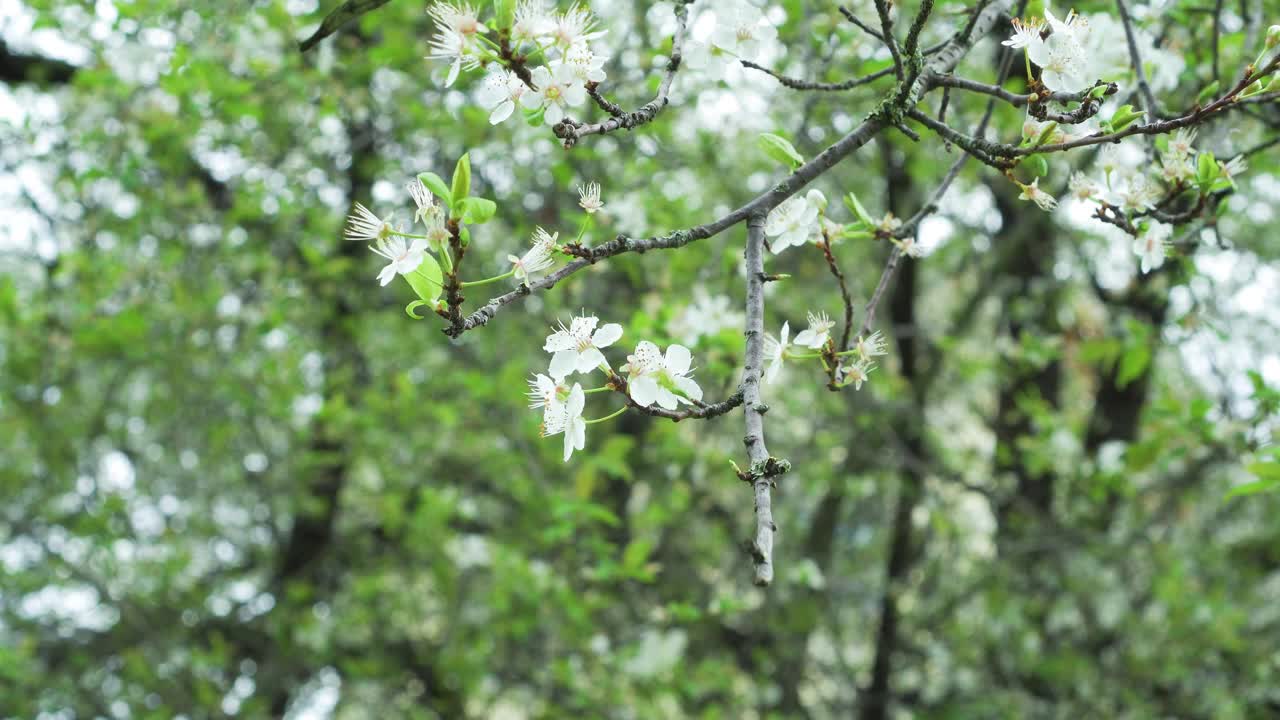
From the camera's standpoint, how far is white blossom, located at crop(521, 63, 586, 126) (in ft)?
4.12

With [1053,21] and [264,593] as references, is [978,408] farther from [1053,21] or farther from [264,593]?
[1053,21]

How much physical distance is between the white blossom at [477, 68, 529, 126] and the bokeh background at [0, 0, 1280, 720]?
1717mm

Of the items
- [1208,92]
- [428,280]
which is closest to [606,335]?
[428,280]

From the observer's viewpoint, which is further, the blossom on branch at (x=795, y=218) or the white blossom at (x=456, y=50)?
the blossom on branch at (x=795, y=218)

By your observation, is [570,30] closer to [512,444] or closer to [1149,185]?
[1149,185]

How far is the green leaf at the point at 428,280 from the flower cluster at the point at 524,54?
199 millimetres

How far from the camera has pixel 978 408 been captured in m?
5.80

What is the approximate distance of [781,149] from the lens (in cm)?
143

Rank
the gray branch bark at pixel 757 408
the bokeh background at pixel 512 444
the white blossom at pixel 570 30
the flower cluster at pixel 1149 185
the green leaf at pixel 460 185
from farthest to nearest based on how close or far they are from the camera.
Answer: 1. the bokeh background at pixel 512 444
2. the flower cluster at pixel 1149 185
3. the white blossom at pixel 570 30
4. the green leaf at pixel 460 185
5. the gray branch bark at pixel 757 408

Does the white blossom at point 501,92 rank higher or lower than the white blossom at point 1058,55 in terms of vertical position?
lower

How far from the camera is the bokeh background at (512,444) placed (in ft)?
12.3

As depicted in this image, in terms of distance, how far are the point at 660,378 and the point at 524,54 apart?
432 millimetres

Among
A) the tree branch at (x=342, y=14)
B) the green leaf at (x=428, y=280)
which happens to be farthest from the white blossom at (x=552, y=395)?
the tree branch at (x=342, y=14)

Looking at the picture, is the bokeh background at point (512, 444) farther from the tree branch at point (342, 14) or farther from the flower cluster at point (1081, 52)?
the tree branch at point (342, 14)
